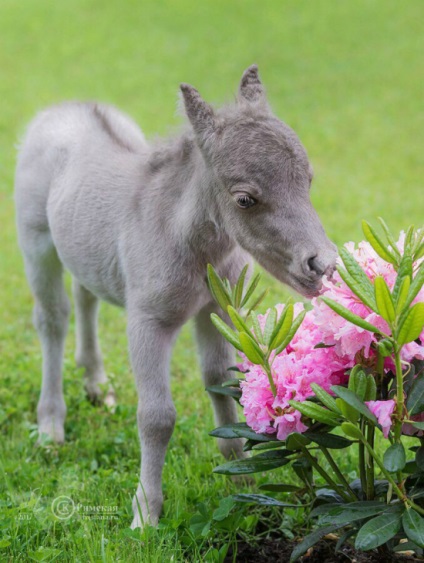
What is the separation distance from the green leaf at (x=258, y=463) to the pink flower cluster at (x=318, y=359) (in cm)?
9

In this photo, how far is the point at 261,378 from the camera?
8.60 feet

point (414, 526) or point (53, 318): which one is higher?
point (53, 318)

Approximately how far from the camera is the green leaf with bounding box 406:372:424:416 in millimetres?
2404

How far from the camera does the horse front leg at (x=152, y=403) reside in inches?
→ 136

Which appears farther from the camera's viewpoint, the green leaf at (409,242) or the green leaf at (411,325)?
the green leaf at (409,242)

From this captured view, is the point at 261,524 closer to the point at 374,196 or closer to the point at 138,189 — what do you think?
the point at 138,189

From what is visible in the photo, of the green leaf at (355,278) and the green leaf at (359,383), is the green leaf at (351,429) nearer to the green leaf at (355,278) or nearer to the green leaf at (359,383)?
the green leaf at (359,383)

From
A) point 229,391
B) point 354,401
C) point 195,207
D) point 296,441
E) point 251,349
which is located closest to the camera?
point 354,401

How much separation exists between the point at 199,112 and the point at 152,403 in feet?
4.16

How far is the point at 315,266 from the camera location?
2775mm

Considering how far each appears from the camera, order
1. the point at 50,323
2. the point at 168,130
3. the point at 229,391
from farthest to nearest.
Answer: the point at 50,323, the point at 168,130, the point at 229,391

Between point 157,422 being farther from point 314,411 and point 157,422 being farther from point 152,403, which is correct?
point 314,411

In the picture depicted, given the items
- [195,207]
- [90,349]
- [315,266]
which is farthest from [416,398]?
[90,349]

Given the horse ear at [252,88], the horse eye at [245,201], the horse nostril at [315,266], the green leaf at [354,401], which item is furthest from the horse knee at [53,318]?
the green leaf at [354,401]
